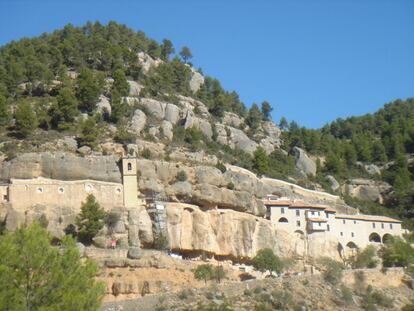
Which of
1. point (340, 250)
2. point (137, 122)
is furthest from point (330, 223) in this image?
point (137, 122)

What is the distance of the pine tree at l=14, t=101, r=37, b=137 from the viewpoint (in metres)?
68.3

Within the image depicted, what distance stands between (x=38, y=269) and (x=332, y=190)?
5809cm

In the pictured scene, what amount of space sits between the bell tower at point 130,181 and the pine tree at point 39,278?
91.4 ft

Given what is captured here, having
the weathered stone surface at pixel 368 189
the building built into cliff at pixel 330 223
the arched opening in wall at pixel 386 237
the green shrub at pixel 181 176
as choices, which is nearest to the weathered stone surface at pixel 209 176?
the green shrub at pixel 181 176

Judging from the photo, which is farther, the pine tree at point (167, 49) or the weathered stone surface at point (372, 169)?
the pine tree at point (167, 49)

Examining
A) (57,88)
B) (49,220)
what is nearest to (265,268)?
(49,220)

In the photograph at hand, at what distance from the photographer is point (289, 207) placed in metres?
72.1

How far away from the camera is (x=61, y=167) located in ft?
204

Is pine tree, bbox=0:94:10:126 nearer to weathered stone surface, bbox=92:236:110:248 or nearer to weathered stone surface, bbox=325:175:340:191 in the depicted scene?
weathered stone surface, bbox=92:236:110:248

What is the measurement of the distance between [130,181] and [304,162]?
112ft

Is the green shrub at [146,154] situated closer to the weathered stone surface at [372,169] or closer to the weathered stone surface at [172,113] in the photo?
the weathered stone surface at [172,113]

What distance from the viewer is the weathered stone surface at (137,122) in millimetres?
75000

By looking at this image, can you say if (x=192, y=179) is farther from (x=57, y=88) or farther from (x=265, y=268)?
(x=57, y=88)

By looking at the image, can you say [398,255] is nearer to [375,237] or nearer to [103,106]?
[375,237]
